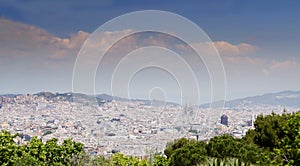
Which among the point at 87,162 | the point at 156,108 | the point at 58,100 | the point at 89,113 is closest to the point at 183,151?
the point at 87,162

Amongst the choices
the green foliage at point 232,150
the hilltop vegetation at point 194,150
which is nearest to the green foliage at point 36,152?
the hilltop vegetation at point 194,150

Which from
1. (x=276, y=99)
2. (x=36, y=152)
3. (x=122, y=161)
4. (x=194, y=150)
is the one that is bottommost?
(x=122, y=161)

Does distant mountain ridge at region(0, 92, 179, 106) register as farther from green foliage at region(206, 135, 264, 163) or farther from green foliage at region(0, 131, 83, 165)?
green foliage at region(206, 135, 264, 163)

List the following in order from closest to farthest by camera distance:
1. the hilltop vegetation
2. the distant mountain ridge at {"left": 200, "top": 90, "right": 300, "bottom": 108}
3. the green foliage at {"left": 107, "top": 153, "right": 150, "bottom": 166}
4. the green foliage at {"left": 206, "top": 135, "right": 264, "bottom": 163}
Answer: the green foliage at {"left": 206, "top": 135, "right": 264, "bottom": 163}
the hilltop vegetation
the green foliage at {"left": 107, "top": 153, "right": 150, "bottom": 166}
the distant mountain ridge at {"left": 200, "top": 90, "right": 300, "bottom": 108}

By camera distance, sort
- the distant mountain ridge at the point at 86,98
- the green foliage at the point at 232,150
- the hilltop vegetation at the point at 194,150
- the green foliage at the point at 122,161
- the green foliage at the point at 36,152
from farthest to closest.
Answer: the distant mountain ridge at the point at 86,98
the green foliage at the point at 122,161
the green foliage at the point at 36,152
the hilltop vegetation at the point at 194,150
the green foliage at the point at 232,150

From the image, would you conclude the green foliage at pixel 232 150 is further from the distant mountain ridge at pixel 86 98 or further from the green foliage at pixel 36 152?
the distant mountain ridge at pixel 86 98

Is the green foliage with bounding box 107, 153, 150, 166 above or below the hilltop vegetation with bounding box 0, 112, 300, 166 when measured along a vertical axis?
below

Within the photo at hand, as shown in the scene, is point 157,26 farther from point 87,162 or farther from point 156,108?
point 156,108

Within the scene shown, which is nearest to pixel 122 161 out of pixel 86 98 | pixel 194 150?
pixel 194 150

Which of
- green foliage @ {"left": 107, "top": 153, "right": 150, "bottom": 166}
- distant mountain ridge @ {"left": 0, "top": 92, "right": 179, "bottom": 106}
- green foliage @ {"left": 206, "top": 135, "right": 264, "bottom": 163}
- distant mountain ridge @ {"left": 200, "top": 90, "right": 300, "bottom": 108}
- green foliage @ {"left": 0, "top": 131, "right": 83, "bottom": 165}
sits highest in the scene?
distant mountain ridge @ {"left": 200, "top": 90, "right": 300, "bottom": 108}

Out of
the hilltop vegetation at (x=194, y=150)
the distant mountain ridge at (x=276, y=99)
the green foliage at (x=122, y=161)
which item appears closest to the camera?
the hilltop vegetation at (x=194, y=150)

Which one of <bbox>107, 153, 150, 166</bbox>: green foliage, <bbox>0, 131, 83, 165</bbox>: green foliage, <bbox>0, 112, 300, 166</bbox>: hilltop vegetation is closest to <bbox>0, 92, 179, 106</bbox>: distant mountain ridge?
<bbox>107, 153, 150, 166</bbox>: green foliage

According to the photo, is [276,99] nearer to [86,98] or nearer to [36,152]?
[86,98]
